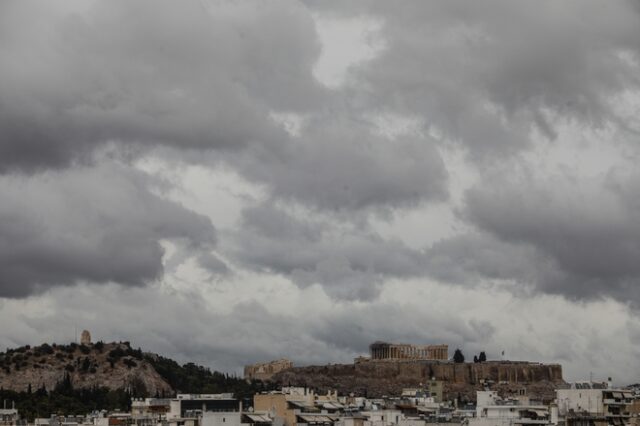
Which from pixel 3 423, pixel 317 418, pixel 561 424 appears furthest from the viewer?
pixel 3 423

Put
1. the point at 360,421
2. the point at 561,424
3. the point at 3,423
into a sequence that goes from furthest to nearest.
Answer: the point at 3,423 < the point at 360,421 < the point at 561,424

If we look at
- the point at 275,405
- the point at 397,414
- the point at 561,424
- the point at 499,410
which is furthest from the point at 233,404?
the point at 561,424

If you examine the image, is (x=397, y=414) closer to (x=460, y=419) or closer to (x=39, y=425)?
(x=460, y=419)

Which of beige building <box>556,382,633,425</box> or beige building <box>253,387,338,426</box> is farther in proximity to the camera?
beige building <box>253,387,338,426</box>

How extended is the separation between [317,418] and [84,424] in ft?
89.6

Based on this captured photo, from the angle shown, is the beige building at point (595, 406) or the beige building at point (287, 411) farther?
the beige building at point (287, 411)

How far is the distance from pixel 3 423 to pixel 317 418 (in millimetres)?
40766

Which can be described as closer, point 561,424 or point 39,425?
point 561,424

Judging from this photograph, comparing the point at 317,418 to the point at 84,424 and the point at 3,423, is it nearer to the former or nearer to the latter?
the point at 84,424

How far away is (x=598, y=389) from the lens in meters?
157

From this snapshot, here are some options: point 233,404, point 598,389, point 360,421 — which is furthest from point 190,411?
point 598,389

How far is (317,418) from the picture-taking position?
595 ft

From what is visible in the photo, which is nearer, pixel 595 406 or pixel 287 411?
pixel 595 406

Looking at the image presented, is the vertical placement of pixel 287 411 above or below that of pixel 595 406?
above
